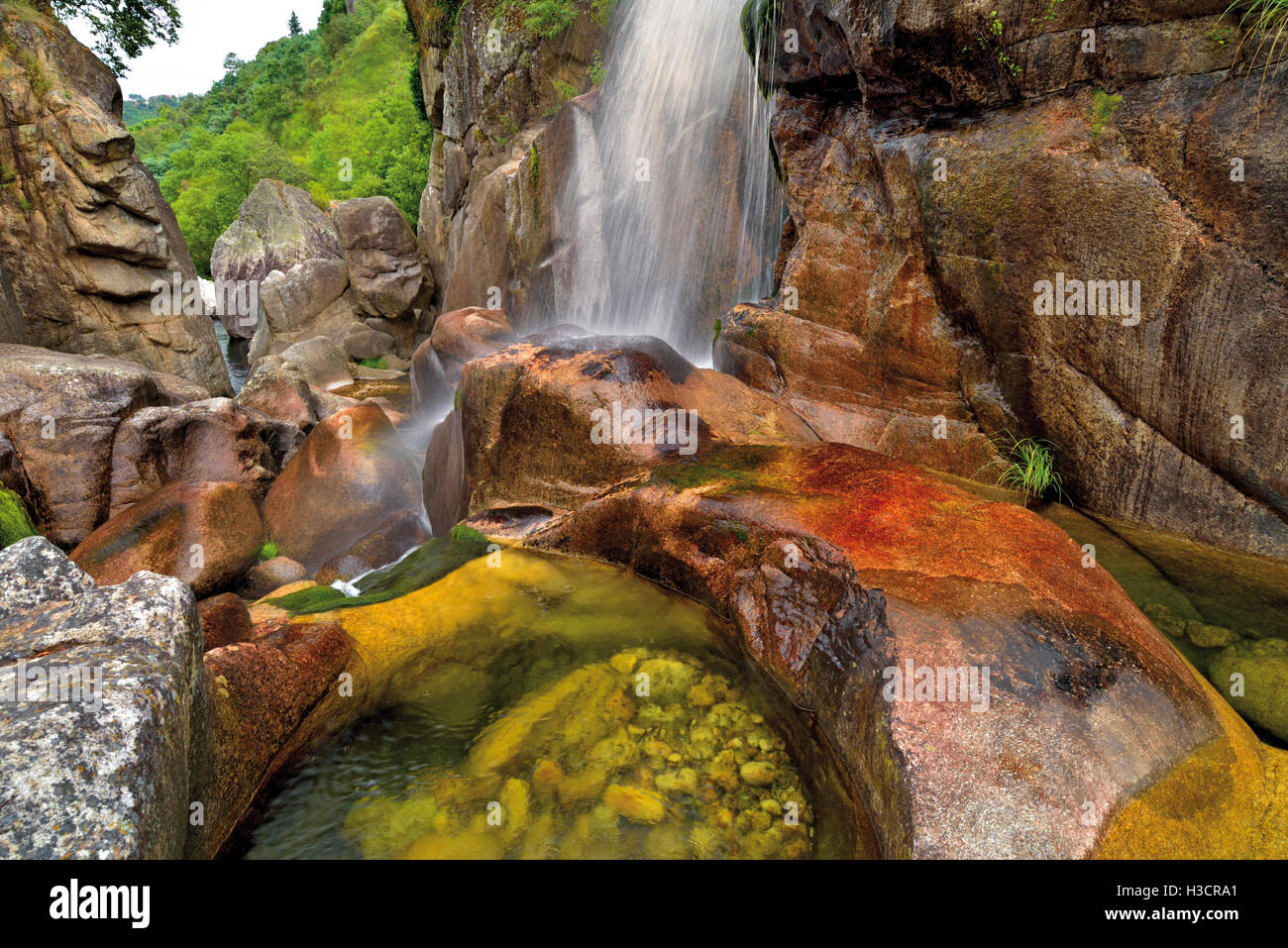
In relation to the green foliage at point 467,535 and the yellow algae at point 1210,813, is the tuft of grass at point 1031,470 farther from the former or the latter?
the green foliage at point 467,535

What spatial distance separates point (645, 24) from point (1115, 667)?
16660 mm

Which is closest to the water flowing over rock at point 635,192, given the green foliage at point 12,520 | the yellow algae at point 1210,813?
the yellow algae at point 1210,813

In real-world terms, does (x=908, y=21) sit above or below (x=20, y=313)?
above

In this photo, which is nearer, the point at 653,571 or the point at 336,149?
the point at 653,571

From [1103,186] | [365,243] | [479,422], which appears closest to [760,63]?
[1103,186]

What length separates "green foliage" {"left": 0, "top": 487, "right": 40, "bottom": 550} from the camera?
730 cm

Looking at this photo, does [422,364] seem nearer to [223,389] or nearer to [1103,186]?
[223,389]

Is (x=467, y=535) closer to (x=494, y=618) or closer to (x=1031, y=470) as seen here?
(x=494, y=618)

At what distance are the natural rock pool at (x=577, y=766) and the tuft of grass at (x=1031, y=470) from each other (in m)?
3.37

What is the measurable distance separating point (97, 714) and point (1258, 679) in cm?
597

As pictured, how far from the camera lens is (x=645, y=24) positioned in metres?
15.1

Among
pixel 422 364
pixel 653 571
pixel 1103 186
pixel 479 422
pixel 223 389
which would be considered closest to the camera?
pixel 1103 186

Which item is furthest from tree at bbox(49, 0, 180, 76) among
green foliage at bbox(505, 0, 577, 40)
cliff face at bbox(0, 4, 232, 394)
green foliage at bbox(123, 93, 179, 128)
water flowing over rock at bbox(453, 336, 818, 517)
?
green foliage at bbox(123, 93, 179, 128)

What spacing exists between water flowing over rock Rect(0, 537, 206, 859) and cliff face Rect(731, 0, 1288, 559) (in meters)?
6.13
